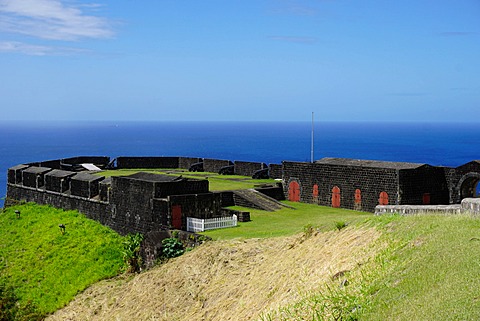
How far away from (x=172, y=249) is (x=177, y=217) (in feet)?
9.35

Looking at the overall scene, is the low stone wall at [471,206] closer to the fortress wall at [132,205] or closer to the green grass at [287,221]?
the green grass at [287,221]

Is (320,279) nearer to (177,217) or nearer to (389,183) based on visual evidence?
(177,217)

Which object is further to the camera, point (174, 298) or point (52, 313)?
point (52, 313)

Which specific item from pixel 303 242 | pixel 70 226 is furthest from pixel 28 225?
pixel 303 242

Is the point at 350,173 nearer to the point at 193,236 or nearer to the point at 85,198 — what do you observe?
the point at 193,236

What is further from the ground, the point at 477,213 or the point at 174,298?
the point at 477,213

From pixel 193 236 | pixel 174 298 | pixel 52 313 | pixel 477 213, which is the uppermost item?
pixel 477 213

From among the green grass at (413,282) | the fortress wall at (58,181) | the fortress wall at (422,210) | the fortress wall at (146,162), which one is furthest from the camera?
the fortress wall at (146,162)

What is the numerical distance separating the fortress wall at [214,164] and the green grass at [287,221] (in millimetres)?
14189

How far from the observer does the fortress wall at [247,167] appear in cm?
4771

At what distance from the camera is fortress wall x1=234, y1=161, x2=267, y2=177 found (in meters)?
47.7

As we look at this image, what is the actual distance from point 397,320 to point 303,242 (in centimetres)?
979

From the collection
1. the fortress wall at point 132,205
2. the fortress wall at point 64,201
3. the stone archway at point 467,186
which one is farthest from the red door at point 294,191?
the fortress wall at point 64,201

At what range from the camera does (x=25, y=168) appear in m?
44.6
